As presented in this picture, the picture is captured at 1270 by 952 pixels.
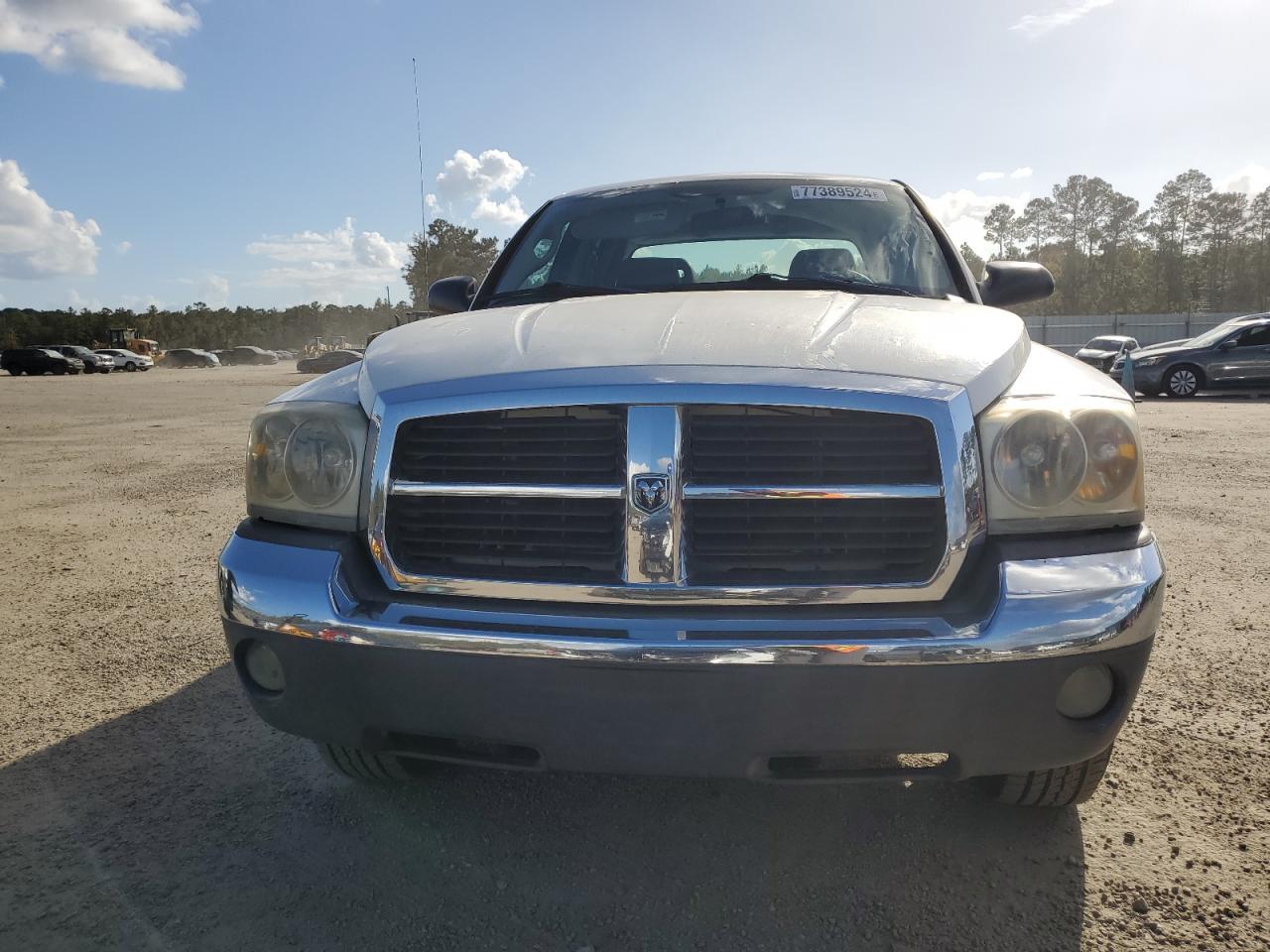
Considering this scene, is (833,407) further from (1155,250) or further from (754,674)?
(1155,250)

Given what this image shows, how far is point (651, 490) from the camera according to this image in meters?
1.79

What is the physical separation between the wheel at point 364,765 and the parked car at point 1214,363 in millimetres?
17917

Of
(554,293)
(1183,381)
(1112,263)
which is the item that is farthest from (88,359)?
(1112,263)

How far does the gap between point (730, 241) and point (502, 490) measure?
5.86 ft

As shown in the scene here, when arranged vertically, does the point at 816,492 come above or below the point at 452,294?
below

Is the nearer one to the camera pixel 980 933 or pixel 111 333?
pixel 980 933

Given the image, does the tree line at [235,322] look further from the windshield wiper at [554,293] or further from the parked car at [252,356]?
the windshield wiper at [554,293]

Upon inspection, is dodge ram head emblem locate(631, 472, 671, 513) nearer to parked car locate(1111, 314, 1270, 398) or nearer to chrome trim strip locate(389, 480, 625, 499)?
chrome trim strip locate(389, 480, 625, 499)

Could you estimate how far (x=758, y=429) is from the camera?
1.84 meters

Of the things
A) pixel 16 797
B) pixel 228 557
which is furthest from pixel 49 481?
pixel 228 557

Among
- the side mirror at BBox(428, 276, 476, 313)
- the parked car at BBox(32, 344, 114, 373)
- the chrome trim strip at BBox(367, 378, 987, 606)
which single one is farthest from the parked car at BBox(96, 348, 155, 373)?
the chrome trim strip at BBox(367, 378, 987, 606)

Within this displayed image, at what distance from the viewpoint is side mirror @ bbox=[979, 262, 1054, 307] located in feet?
10.6

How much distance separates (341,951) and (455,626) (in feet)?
2.22

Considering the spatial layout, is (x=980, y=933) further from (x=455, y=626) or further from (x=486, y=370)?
(x=486, y=370)
